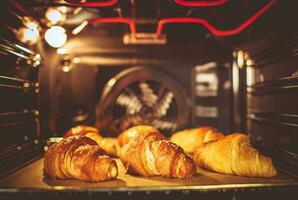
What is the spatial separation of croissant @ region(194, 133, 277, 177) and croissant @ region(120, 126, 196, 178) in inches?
9.2

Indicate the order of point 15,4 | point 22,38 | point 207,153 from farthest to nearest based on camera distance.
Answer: point 22,38, point 207,153, point 15,4

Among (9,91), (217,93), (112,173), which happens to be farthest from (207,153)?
(9,91)

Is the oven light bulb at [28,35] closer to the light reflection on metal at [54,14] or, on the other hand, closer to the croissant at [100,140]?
the light reflection on metal at [54,14]

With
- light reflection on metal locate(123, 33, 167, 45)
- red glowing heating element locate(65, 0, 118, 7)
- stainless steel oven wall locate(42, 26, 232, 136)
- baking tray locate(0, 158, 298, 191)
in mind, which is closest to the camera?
baking tray locate(0, 158, 298, 191)

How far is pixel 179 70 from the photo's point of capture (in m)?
3.52

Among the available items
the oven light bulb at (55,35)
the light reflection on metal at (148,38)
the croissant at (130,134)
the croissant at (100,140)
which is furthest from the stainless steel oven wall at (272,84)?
the oven light bulb at (55,35)

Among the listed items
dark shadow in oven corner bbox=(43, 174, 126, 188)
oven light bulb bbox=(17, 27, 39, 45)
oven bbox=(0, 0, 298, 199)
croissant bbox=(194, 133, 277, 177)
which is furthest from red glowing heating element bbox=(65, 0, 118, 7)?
croissant bbox=(194, 133, 277, 177)

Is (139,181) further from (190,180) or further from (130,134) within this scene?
(130,134)

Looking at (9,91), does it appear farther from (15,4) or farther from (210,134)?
(210,134)

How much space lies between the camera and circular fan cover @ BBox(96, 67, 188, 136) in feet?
11.2

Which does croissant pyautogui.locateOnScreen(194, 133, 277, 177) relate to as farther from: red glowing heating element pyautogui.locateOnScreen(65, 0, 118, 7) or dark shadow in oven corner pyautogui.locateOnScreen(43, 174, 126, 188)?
red glowing heating element pyautogui.locateOnScreen(65, 0, 118, 7)

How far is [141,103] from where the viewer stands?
347cm

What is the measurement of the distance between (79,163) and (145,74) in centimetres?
169

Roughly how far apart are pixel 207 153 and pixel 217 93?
4.10 feet
